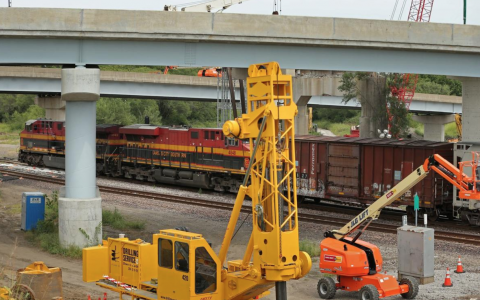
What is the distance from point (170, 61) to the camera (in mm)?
21562

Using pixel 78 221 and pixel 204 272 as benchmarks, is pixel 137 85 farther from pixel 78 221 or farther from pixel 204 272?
pixel 204 272

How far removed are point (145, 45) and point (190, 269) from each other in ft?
36.0

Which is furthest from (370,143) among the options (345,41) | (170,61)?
(170,61)

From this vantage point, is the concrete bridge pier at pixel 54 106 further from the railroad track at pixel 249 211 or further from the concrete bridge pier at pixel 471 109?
the concrete bridge pier at pixel 471 109

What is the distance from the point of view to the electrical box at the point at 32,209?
2370cm

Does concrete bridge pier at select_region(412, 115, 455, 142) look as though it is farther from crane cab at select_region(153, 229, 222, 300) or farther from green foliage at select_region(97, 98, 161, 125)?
crane cab at select_region(153, 229, 222, 300)

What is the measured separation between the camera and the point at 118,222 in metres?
25.1

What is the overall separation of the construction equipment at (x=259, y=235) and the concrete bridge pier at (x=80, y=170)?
8.57 m

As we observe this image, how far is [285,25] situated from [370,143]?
8269 mm

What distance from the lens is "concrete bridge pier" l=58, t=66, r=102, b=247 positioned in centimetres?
2077

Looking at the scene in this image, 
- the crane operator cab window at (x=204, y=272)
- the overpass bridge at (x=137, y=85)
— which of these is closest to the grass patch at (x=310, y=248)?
the crane operator cab window at (x=204, y=272)

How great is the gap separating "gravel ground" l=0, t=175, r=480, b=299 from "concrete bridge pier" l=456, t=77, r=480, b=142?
6.51m

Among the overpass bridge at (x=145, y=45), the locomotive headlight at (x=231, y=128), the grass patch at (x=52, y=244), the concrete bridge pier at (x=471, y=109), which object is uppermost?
the overpass bridge at (x=145, y=45)

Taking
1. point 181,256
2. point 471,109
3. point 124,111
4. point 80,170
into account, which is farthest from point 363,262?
point 124,111
